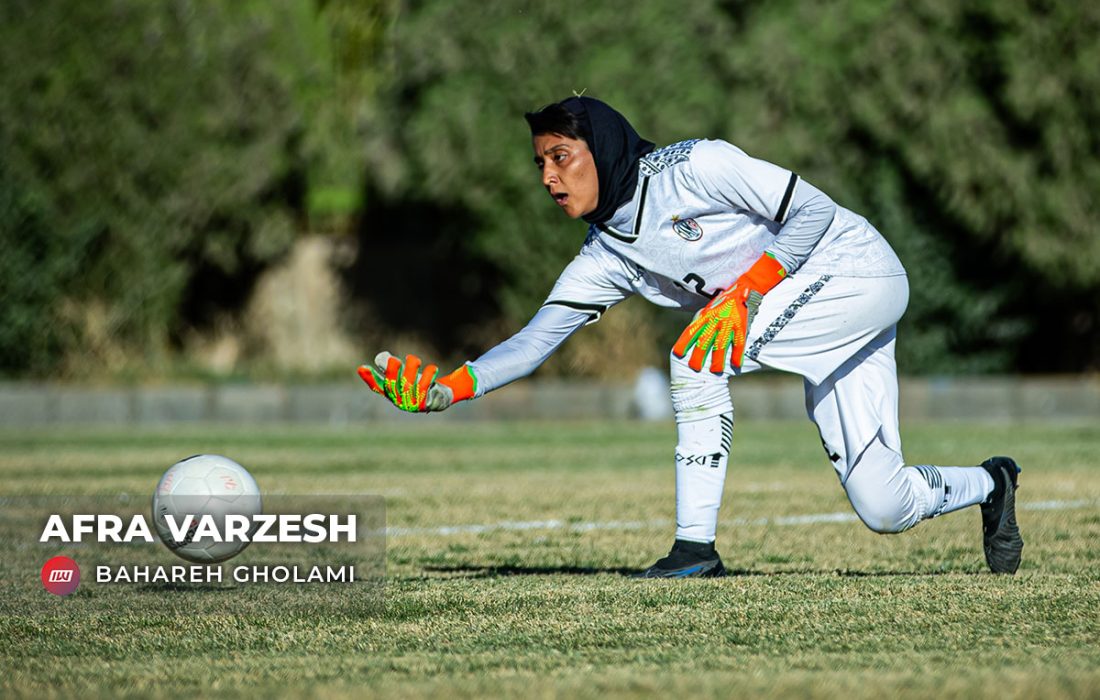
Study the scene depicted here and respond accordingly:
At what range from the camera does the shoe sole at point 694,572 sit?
6.62m

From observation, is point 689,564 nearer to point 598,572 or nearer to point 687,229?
point 598,572

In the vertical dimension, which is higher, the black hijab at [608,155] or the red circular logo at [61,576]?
the black hijab at [608,155]

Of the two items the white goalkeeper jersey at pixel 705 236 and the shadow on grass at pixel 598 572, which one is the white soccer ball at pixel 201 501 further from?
the white goalkeeper jersey at pixel 705 236

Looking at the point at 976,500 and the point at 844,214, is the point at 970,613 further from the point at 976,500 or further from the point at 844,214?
the point at 844,214

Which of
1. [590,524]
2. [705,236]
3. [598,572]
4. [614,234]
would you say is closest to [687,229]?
[705,236]

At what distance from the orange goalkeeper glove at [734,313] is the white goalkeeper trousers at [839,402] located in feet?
0.30

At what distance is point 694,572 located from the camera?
6648 mm

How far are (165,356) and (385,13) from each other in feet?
21.5

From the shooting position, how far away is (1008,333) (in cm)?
2347

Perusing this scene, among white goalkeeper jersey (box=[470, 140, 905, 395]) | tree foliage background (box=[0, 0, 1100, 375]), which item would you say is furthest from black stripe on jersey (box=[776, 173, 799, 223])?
tree foliage background (box=[0, 0, 1100, 375])

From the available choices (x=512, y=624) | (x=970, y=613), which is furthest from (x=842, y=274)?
(x=512, y=624)

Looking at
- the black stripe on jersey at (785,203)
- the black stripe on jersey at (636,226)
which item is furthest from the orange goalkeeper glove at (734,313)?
the black stripe on jersey at (636,226)

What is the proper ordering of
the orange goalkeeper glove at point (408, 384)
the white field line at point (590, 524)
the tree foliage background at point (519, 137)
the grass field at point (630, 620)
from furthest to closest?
the tree foliage background at point (519, 137) → the white field line at point (590, 524) → the orange goalkeeper glove at point (408, 384) → the grass field at point (630, 620)

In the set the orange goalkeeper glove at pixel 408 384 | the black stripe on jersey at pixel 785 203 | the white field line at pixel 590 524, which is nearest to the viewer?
the orange goalkeeper glove at pixel 408 384
